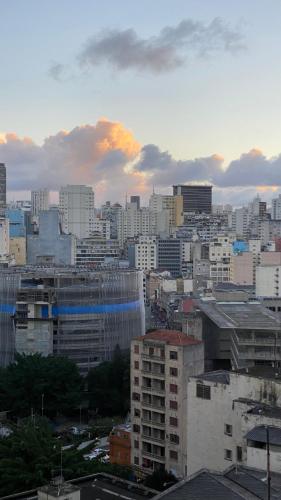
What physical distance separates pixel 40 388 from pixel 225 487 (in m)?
24.3

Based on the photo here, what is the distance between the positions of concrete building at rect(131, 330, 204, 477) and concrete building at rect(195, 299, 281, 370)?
20.3 ft

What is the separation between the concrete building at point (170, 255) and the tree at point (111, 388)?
72.6 m

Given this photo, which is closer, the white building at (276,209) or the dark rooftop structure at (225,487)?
the dark rooftop structure at (225,487)

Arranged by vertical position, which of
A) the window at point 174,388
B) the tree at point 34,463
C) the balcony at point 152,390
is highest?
the window at point 174,388

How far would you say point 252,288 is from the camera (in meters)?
80.4

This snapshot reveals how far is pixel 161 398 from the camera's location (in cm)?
2636

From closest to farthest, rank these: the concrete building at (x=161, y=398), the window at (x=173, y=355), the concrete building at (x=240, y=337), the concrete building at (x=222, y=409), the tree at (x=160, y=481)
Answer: the concrete building at (x=222, y=409) → the tree at (x=160, y=481) → the concrete building at (x=161, y=398) → the window at (x=173, y=355) → the concrete building at (x=240, y=337)

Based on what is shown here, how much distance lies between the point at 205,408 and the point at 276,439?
5029 mm

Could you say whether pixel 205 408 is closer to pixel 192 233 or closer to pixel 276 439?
pixel 276 439

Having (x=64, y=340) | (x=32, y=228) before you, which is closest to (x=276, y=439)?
(x=64, y=340)

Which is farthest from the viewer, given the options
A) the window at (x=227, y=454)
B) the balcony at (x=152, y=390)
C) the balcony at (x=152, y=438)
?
the balcony at (x=152, y=390)

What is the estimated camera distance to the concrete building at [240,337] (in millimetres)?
32812

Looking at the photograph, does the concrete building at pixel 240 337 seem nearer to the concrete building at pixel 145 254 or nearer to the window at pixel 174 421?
the window at pixel 174 421

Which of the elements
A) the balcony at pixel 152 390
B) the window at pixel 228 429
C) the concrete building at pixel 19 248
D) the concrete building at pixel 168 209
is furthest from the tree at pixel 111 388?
the concrete building at pixel 168 209
